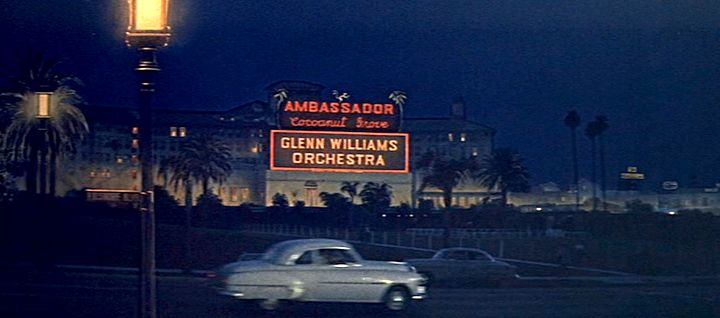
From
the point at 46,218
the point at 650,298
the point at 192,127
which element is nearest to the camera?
the point at 650,298

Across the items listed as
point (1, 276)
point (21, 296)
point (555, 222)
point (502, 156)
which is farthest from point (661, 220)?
point (21, 296)

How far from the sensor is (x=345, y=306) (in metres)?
23.4

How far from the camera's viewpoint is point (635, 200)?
320 feet

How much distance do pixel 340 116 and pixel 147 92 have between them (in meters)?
31.1

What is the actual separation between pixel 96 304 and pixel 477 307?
8473 mm

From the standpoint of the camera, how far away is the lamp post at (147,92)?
10.5m

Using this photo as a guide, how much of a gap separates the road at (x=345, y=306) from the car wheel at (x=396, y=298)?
331mm

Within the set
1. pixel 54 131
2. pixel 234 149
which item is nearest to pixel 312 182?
pixel 234 149

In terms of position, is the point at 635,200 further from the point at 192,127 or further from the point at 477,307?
the point at 477,307

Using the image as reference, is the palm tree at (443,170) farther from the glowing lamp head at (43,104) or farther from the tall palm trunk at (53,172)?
the glowing lamp head at (43,104)

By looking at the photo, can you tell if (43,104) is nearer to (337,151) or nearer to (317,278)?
(317,278)

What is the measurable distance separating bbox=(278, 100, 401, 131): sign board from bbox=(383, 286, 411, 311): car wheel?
64.4ft

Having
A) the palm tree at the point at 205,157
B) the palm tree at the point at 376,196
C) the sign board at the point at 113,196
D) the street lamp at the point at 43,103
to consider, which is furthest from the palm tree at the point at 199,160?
the sign board at the point at 113,196

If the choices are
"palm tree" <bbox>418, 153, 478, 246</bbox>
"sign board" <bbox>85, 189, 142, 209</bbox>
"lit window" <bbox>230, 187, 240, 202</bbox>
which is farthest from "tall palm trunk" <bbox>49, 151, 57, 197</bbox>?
"sign board" <bbox>85, 189, 142, 209</bbox>
